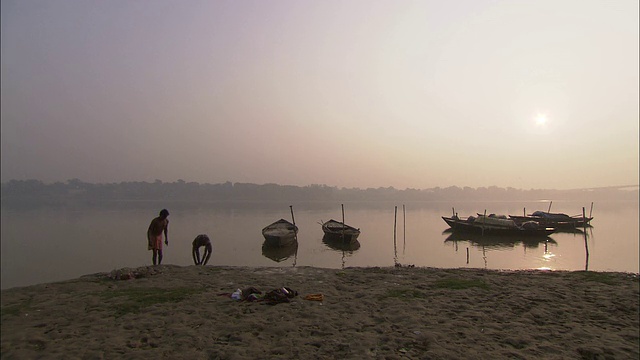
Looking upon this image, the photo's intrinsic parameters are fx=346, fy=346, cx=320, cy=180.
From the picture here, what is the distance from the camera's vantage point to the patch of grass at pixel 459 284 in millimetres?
8945

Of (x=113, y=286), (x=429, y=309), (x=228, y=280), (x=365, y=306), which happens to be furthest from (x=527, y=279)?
(x=113, y=286)

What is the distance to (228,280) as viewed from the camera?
9.64 metres

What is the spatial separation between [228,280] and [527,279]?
8.66 m

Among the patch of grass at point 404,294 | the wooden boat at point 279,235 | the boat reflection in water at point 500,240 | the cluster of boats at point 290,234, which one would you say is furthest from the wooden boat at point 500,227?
the patch of grass at point 404,294

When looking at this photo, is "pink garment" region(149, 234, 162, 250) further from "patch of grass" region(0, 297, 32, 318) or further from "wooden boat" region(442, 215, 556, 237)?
"wooden boat" region(442, 215, 556, 237)

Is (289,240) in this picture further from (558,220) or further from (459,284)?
(558,220)

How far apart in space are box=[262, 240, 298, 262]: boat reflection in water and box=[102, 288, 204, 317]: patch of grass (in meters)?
12.9

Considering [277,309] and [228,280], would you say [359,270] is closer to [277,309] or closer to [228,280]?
[228,280]

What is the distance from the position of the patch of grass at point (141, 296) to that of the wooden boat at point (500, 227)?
29701 millimetres

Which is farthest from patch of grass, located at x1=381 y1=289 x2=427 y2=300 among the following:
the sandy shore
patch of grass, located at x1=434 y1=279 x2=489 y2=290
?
patch of grass, located at x1=434 y1=279 x2=489 y2=290

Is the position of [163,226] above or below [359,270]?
above

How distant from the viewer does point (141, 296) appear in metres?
7.52

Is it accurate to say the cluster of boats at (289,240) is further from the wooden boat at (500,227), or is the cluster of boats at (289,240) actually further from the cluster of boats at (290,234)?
the wooden boat at (500,227)

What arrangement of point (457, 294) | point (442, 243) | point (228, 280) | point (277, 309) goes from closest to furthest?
point (277, 309) → point (457, 294) → point (228, 280) → point (442, 243)
